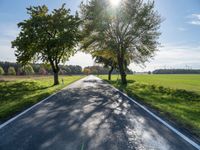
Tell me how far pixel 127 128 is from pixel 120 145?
162 centimetres

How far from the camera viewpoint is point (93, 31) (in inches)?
1160

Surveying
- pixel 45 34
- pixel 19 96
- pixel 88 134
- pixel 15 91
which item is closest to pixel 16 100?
pixel 19 96

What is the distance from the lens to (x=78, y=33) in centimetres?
3020

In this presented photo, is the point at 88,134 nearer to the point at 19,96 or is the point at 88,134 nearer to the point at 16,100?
the point at 16,100

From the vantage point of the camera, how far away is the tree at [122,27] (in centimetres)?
2694

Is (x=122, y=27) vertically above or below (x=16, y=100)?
above

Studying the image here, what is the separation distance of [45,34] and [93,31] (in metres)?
6.13

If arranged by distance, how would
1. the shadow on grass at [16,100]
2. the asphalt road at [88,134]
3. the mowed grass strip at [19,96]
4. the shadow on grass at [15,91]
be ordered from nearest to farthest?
1. the asphalt road at [88,134]
2. the shadow on grass at [16,100]
3. the mowed grass strip at [19,96]
4. the shadow on grass at [15,91]

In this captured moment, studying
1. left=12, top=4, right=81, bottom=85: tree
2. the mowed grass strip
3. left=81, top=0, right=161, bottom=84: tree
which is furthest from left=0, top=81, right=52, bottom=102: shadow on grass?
left=81, top=0, right=161, bottom=84: tree

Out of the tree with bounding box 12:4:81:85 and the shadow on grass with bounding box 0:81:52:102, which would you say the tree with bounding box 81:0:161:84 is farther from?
the shadow on grass with bounding box 0:81:52:102

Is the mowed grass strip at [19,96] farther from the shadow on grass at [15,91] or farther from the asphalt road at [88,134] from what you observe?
the asphalt road at [88,134]

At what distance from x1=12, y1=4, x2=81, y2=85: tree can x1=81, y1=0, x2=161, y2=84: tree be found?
210 centimetres

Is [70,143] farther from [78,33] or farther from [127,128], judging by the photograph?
[78,33]

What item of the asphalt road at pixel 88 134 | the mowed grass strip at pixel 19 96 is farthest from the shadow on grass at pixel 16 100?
the asphalt road at pixel 88 134
